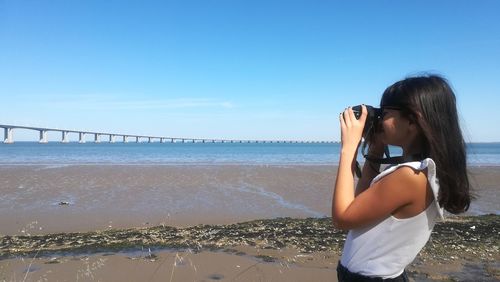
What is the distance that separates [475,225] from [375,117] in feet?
29.7

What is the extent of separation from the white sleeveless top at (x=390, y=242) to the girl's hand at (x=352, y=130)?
0.17m

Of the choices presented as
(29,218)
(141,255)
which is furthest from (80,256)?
(29,218)

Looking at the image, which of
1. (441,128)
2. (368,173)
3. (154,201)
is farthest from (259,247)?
(154,201)

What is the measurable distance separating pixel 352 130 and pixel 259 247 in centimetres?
601

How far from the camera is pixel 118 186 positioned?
1784 centimetres

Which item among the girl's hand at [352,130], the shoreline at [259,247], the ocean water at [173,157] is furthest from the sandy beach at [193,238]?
the ocean water at [173,157]

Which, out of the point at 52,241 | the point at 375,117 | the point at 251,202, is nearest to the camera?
the point at 375,117

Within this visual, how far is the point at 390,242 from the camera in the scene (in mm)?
1683

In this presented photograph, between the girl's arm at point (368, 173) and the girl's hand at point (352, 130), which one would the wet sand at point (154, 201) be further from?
the girl's hand at point (352, 130)

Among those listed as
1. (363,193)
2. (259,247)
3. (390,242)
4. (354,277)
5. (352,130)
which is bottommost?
(259,247)

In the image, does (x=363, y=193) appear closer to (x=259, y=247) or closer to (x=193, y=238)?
(x=259, y=247)

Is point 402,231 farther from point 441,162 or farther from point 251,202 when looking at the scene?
point 251,202

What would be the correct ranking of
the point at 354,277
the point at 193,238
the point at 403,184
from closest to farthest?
1. the point at 403,184
2. the point at 354,277
3. the point at 193,238

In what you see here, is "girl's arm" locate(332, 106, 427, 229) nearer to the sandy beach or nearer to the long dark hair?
the long dark hair
